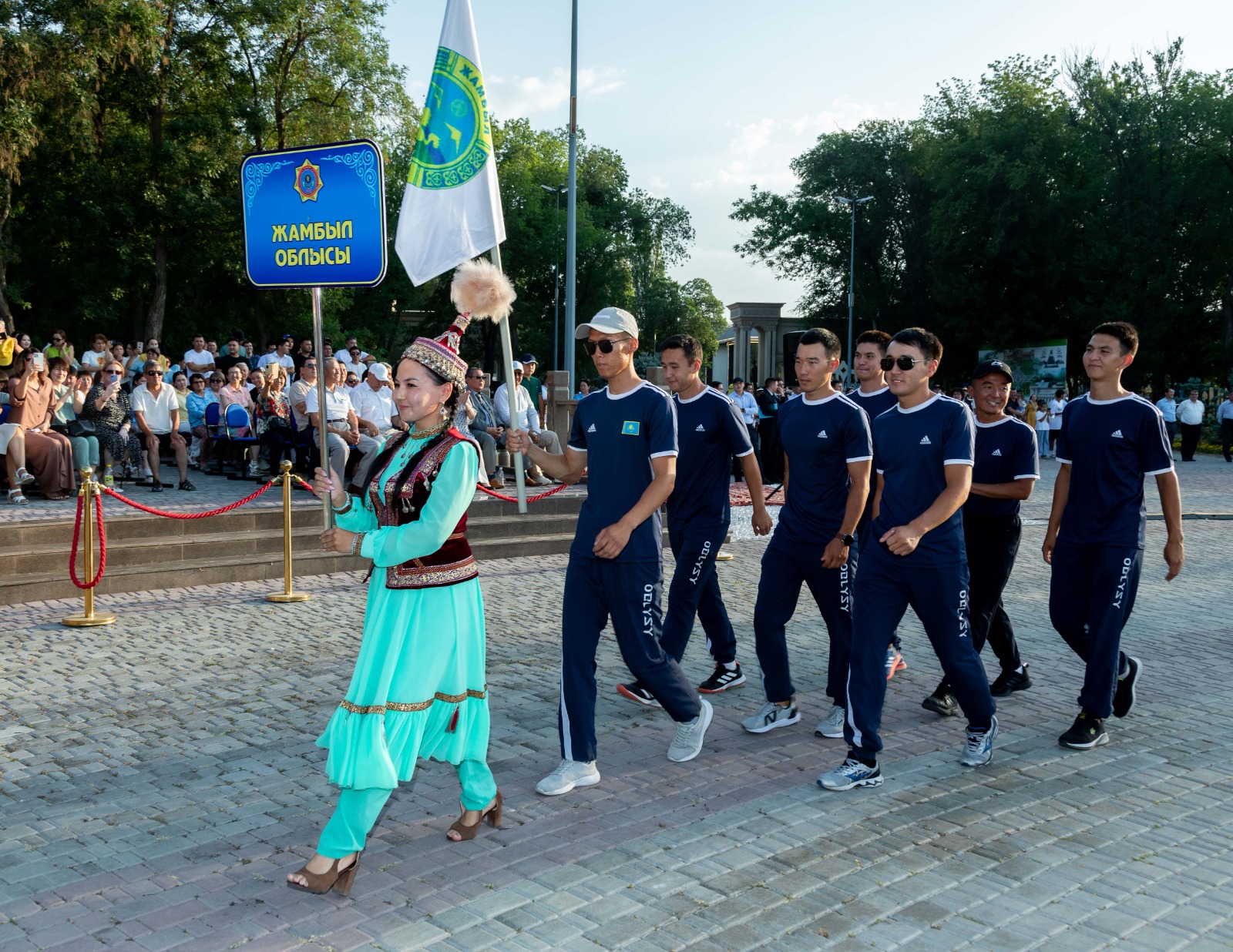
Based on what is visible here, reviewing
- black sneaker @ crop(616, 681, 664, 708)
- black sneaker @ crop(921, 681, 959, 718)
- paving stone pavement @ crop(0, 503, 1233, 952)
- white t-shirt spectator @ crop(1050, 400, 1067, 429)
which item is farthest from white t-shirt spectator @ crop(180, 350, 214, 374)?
white t-shirt spectator @ crop(1050, 400, 1067, 429)

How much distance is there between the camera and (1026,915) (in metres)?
3.74

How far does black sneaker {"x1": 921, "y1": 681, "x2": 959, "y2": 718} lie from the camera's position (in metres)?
6.20

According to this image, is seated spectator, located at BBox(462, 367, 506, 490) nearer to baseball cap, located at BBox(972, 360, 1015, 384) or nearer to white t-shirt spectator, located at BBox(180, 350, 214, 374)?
white t-shirt spectator, located at BBox(180, 350, 214, 374)

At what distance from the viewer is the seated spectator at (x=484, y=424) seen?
13.9 meters

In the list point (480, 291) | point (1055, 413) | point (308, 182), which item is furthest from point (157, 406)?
point (1055, 413)

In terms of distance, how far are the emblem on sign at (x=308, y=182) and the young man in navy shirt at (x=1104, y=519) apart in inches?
159

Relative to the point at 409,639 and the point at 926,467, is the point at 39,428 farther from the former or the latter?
the point at 926,467

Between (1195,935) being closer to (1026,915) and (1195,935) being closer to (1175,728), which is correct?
(1026,915)

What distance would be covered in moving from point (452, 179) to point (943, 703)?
4.01m

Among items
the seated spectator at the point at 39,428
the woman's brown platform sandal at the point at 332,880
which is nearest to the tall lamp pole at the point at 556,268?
the seated spectator at the point at 39,428

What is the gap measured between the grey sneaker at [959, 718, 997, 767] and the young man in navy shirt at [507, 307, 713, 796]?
60.8 inches

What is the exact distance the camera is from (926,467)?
16.6 ft

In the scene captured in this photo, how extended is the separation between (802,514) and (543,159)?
59.5 m

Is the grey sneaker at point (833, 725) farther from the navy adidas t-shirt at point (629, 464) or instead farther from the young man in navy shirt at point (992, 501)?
the navy adidas t-shirt at point (629, 464)
